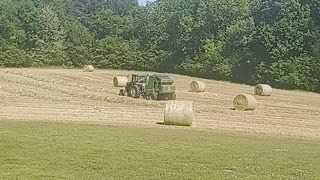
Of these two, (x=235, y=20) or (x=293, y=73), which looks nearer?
(x=293, y=73)

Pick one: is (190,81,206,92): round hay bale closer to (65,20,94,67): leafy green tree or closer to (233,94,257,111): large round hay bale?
(233,94,257,111): large round hay bale

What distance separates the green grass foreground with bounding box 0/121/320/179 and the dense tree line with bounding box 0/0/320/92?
32964 millimetres

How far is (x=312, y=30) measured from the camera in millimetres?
50781

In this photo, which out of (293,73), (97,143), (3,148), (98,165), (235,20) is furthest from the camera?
(235,20)

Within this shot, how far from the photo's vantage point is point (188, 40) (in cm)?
6919

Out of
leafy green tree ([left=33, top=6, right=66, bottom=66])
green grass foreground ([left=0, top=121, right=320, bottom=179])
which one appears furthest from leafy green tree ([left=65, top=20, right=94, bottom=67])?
green grass foreground ([left=0, top=121, right=320, bottom=179])

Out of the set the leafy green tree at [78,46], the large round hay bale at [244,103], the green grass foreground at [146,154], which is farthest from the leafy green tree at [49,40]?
the green grass foreground at [146,154]

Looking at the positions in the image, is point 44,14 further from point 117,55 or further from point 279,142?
point 279,142

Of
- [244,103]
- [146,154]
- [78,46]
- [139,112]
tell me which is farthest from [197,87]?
[78,46]

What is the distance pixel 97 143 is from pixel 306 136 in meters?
7.16

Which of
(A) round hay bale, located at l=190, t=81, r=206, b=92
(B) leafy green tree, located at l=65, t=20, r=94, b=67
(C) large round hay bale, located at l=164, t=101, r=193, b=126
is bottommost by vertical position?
(C) large round hay bale, located at l=164, t=101, r=193, b=126

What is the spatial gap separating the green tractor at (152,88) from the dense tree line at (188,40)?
64.9 feet

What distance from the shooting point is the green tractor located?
99.9 ft

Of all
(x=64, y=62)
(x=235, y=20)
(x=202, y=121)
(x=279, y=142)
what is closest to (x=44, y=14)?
(x=64, y=62)
